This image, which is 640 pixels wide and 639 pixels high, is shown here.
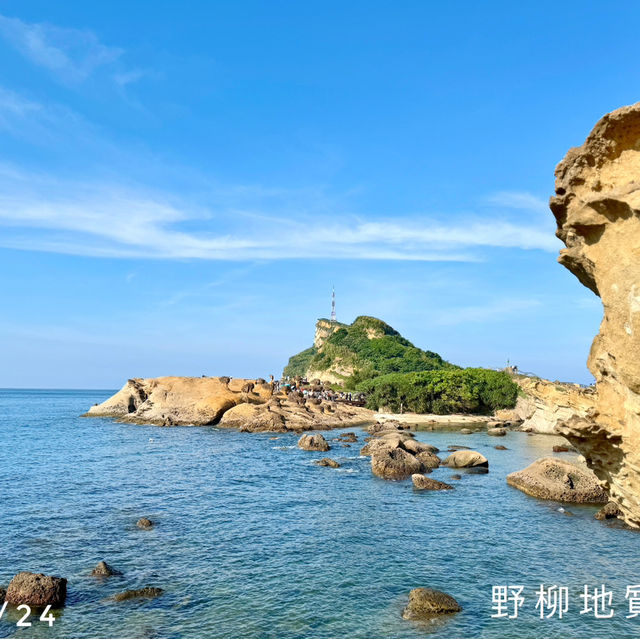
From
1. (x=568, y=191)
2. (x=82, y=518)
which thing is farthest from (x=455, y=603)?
(x=82, y=518)

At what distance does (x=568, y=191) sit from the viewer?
10578 mm

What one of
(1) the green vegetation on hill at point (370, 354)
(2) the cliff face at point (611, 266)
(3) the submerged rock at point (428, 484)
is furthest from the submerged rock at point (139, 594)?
(1) the green vegetation on hill at point (370, 354)

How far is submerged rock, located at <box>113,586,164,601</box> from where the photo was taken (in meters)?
18.3


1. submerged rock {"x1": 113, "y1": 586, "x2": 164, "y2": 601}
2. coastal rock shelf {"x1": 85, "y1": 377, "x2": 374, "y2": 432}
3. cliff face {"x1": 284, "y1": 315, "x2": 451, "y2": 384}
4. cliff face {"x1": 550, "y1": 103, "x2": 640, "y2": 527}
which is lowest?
submerged rock {"x1": 113, "y1": 586, "x2": 164, "y2": 601}

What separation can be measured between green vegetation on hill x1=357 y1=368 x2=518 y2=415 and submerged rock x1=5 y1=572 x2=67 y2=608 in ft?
264

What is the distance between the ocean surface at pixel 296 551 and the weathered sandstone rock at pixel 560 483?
1066 millimetres

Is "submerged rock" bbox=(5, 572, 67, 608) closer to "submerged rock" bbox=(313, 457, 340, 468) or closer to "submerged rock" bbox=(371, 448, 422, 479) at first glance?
"submerged rock" bbox=(371, 448, 422, 479)

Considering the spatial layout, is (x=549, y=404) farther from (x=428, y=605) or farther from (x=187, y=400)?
(x=187, y=400)

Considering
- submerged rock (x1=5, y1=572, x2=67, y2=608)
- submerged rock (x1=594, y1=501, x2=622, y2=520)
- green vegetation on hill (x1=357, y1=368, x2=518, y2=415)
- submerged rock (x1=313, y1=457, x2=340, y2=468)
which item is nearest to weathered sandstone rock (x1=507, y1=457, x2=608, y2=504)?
submerged rock (x1=594, y1=501, x2=622, y2=520)

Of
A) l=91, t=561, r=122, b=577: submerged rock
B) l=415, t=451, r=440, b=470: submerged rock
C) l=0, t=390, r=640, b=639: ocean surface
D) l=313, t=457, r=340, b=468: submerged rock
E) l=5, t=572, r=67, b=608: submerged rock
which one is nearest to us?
l=0, t=390, r=640, b=639: ocean surface

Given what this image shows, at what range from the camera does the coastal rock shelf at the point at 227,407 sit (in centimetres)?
7538

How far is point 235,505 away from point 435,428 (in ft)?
169

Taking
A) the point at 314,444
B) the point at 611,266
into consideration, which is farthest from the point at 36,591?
the point at 314,444

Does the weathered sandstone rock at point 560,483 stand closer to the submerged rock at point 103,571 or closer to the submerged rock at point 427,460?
the submerged rock at point 427,460
